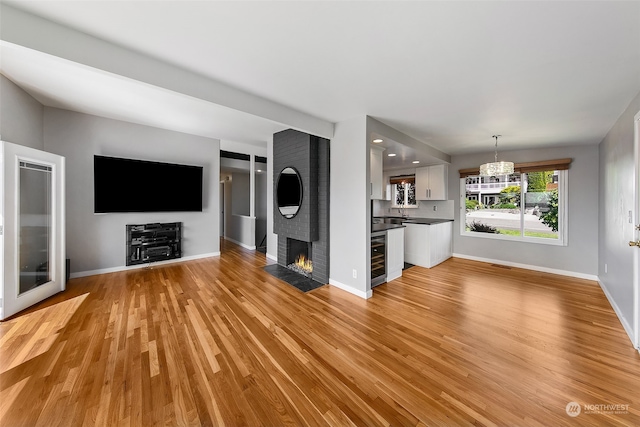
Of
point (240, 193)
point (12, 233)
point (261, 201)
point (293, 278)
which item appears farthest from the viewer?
point (261, 201)

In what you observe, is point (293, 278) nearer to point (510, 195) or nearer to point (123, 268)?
point (123, 268)

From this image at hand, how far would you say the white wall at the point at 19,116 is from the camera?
2576 mm

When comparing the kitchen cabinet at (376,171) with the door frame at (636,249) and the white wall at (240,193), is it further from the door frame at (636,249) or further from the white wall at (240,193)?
the white wall at (240,193)

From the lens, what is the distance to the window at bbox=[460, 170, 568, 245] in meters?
4.51

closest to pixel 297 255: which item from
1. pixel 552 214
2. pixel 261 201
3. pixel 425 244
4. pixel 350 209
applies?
pixel 350 209

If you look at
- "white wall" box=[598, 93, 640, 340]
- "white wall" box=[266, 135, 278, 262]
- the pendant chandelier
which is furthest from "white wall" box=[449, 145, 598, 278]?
"white wall" box=[266, 135, 278, 262]

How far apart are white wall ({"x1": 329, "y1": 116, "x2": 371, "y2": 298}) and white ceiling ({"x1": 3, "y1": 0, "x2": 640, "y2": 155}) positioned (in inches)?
20.0

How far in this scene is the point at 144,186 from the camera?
420 cm

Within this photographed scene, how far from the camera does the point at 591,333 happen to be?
232 centimetres

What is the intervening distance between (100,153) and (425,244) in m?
6.16

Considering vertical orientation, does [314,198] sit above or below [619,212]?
above

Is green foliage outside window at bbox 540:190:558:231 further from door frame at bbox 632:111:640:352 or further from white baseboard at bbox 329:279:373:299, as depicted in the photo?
white baseboard at bbox 329:279:373:299

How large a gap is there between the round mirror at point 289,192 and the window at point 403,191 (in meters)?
3.53

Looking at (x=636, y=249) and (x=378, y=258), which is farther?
(x=378, y=258)
